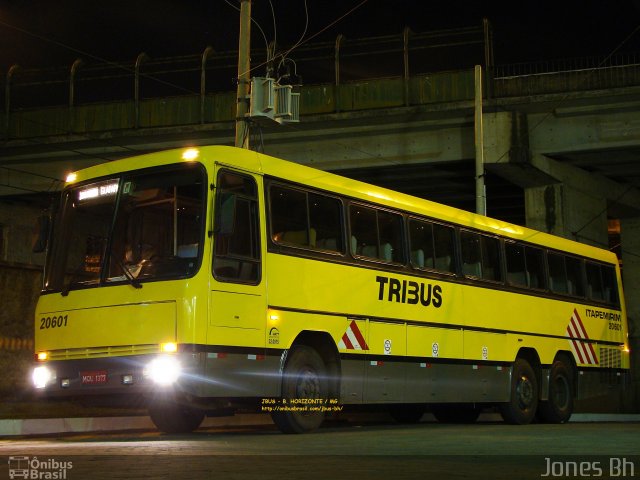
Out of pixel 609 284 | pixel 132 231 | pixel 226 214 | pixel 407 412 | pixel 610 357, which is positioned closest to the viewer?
Result: pixel 226 214

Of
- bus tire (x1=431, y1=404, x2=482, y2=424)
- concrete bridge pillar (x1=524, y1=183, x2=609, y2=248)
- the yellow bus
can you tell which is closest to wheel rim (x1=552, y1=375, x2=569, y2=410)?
bus tire (x1=431, y1=404, x2=482, y2=424)

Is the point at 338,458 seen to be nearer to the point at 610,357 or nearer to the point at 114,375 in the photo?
the point at 114,375

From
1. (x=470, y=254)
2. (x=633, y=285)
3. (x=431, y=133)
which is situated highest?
(x=431, y=133)

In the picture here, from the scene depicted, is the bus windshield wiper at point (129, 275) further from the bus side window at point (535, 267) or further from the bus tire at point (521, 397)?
the bus side window at point (535, 267)

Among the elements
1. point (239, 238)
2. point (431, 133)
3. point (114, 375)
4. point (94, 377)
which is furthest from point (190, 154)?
point (431, 133)

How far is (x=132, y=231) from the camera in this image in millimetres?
11539

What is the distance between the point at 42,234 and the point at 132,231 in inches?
63.4

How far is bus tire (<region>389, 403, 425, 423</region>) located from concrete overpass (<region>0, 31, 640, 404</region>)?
11516 mm

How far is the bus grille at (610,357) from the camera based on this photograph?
64.9ft

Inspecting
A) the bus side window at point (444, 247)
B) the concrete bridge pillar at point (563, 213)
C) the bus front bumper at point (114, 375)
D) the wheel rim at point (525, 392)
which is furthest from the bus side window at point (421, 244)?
the concrete bridge pillar at point (563, 213)

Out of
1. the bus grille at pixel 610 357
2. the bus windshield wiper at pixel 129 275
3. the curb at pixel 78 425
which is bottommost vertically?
the curb at pixel 78 425

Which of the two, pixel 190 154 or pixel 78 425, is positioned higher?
pixel 190 154

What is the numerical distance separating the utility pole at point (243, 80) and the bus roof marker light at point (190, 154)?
6.71 meters

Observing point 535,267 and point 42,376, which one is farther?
point 535,267
